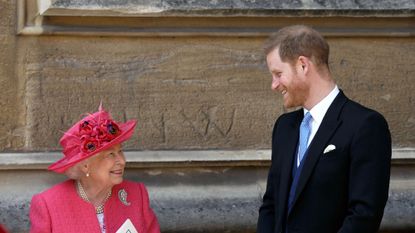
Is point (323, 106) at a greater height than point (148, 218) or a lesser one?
greater

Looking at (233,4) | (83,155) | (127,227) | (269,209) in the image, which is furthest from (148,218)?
(233,4)

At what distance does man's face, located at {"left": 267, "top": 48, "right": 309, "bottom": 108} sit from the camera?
3.45 m

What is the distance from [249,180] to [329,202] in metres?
1.45

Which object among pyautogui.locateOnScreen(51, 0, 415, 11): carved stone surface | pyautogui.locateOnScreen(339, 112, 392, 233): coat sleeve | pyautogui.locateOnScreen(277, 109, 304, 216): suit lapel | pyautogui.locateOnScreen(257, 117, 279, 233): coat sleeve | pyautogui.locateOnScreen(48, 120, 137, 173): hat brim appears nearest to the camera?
pyautogui.locateOnScreen(339, 112, 392, 233): coat sleeve

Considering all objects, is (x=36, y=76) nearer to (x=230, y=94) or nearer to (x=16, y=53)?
(x=16, y=53)

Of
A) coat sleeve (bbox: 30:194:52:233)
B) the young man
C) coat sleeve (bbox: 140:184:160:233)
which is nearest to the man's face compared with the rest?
the young man

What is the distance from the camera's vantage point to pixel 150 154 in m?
4.69

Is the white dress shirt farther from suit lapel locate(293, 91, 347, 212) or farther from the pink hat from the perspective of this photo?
the pink hat

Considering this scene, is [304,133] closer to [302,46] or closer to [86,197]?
[302,46]

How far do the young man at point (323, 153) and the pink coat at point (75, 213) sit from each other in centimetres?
69

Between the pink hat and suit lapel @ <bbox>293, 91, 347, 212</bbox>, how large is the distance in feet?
2.65

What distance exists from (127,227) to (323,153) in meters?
0.94

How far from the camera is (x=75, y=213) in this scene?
388cm

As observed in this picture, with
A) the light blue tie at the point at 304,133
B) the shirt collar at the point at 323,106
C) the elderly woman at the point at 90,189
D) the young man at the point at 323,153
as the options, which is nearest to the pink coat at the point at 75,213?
the elderly woman at the point at 90,189
